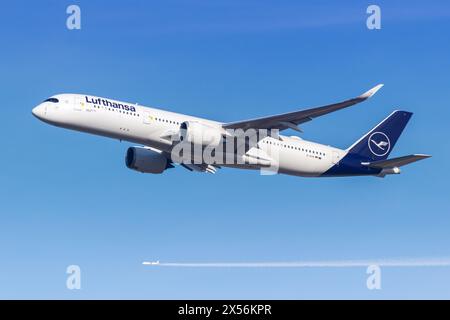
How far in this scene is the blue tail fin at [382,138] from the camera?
73.7 meters

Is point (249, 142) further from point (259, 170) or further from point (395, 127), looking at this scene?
point (395, 127)

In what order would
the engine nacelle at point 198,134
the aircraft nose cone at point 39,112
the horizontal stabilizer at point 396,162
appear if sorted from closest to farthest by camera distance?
the aircraft nose cone at point 39,112 → the engine nacelle at point 198,134 → the horizontal stabilizer at point 396,162

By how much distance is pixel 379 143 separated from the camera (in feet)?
245

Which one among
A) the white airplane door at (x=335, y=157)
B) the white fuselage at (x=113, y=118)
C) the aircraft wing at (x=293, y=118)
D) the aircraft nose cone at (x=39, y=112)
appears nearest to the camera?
the aircraft wing at (x=293, y=118)

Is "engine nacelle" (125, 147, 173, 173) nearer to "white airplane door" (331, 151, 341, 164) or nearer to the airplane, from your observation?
the airplane

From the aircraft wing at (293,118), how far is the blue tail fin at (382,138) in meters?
8.68

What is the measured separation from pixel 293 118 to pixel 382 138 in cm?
1216

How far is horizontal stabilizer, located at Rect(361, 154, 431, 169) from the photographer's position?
67188mm

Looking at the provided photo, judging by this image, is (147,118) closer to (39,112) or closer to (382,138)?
(39,112)

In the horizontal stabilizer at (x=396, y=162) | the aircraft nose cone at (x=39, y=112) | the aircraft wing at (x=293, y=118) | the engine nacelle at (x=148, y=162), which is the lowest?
the horizontal stabilizer at (x=396, y=162)

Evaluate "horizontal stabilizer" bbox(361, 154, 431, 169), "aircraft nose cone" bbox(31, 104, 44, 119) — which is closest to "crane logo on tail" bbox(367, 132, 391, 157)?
"horizontal stabilizer" bbox(361, 154, 431, 169)

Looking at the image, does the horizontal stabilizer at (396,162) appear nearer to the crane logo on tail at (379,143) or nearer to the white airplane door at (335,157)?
the crane logo on tail at (379,143)

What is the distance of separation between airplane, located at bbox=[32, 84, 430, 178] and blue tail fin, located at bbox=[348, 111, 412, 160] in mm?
57

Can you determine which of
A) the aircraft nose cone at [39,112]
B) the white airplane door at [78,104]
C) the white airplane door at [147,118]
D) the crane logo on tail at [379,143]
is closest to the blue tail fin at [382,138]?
the crane logo on tail at [379,143]
